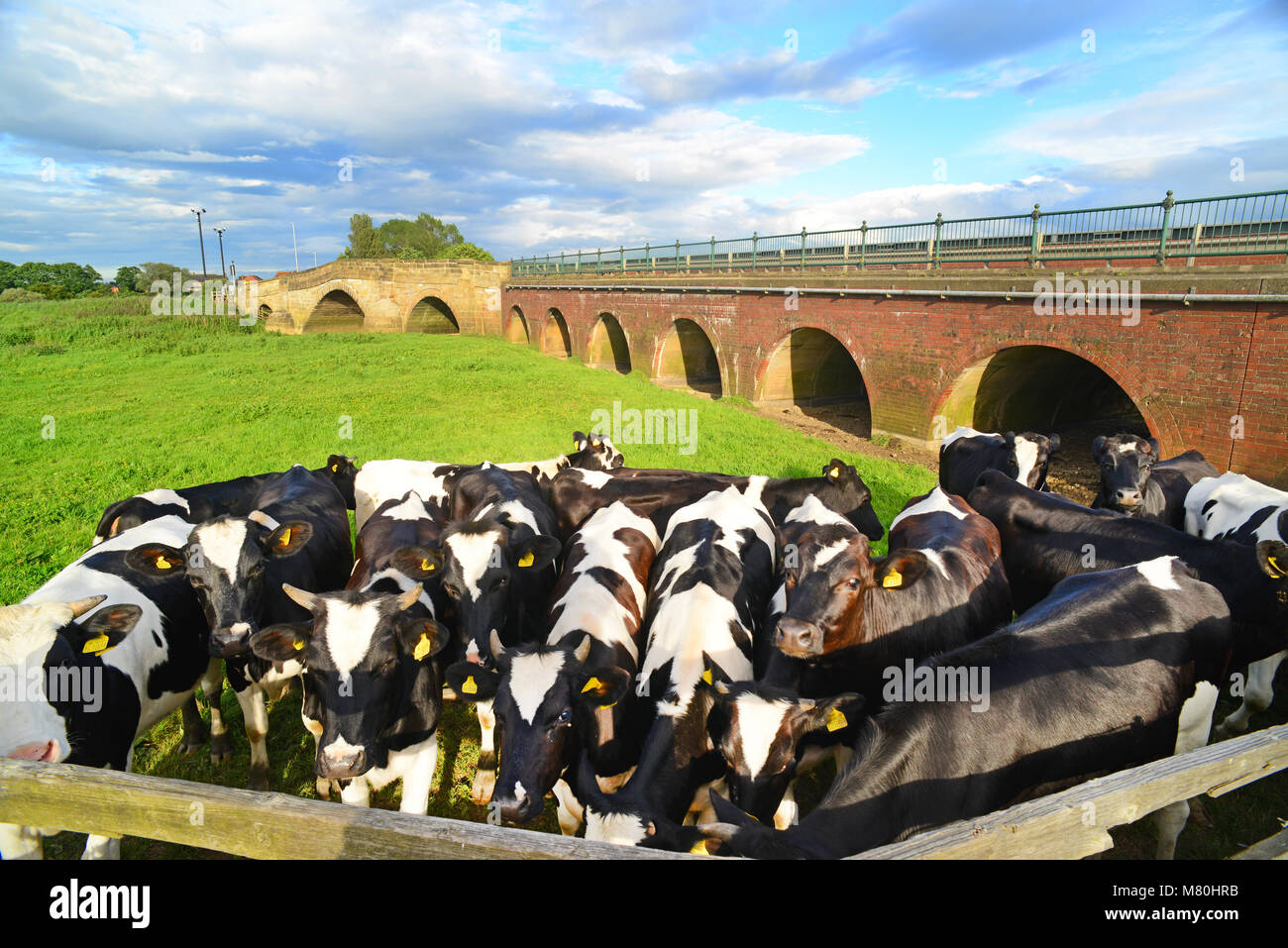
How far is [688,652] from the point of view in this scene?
4.58 metres

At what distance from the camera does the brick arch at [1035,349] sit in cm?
1058

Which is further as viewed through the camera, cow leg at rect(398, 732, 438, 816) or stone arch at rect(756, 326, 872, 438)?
stone arch at rect(756, 326, 872, 438)

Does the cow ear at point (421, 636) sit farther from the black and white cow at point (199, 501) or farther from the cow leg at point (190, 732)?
the black and white cow at point (199, 501)

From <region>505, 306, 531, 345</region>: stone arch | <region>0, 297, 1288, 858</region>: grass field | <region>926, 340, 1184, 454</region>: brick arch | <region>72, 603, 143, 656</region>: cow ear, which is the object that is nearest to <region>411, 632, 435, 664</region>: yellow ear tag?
<region>0, 297, 1288, 858</region>: grass field

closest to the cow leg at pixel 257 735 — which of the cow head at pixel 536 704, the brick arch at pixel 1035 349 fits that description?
the cow head at pixel 536 704

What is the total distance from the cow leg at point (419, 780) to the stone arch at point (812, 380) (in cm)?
Result: 1541

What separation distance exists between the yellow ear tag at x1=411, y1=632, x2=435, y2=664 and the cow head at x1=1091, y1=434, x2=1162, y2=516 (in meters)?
7.20

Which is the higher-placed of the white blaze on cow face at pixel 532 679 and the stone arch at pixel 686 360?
the stone arch at pixel 686 360

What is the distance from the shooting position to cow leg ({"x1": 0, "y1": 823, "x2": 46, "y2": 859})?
3.66m

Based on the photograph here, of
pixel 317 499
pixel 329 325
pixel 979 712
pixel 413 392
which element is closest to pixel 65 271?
pixel 329 325

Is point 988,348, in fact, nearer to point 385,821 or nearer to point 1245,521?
point 1245,521

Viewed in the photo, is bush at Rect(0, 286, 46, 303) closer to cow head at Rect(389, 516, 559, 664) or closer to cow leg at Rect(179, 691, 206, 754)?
cow leg at Rect(179, 691, 206, 754)
